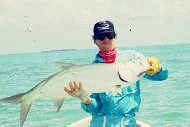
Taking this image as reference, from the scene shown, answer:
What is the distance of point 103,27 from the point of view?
4391mm

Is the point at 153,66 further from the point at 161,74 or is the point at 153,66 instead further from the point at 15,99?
the point at 15,99

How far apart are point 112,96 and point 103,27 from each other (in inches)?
30.5

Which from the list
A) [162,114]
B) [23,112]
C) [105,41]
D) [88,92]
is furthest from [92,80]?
[162,114]

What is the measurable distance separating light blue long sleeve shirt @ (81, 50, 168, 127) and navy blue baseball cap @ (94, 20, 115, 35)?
273 millimetres

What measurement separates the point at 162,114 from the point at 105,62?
8.97 m

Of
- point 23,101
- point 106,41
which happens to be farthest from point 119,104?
point 23,101

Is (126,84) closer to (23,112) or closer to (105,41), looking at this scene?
(105,41)

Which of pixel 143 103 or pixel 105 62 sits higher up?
pixel 105 62

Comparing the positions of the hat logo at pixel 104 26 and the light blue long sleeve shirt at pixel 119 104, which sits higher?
the hat logo at pixel 104 26

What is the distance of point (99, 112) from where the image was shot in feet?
14.7

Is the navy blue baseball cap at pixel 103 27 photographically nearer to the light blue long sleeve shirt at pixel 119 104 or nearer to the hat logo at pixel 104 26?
the hat logo at pixel 104 26

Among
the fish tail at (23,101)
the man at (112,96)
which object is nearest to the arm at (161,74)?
the man at (112,96)

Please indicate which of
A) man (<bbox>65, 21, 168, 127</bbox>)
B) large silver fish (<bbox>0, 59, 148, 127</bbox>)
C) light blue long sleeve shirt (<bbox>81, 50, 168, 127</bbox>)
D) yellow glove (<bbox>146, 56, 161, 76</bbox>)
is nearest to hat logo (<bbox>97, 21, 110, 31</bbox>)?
man (<bbox>65, 21, 168, 127</bbox>)

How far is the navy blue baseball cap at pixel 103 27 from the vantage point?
437 centimetres
